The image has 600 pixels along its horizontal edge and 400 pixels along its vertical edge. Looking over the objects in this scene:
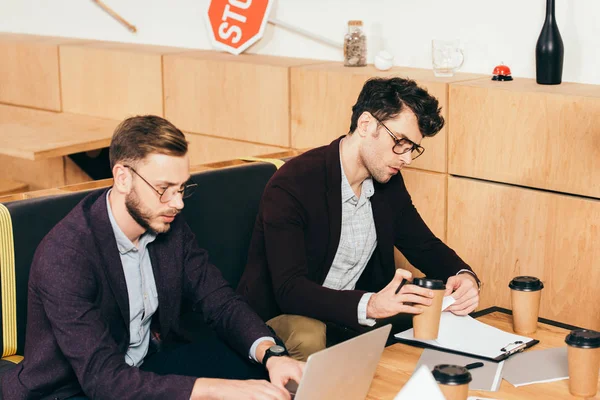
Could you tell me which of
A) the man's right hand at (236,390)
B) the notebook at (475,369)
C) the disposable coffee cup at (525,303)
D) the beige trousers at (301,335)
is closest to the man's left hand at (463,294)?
the disposable coffee cup at (525,303)

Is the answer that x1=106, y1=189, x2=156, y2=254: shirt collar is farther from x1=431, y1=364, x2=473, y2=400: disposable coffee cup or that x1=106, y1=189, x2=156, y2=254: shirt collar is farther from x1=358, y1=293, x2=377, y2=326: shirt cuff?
x1=431, y1=364, x2=473, y2=400: disposable coffee cup

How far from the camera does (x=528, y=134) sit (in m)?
2.78

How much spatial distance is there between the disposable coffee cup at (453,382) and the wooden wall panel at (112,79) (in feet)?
8.93

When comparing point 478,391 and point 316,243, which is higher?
point 316,243

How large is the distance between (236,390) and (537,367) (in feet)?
2.13

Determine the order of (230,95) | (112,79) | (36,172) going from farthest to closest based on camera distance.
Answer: (36,172)
(112,79)
(230,95)

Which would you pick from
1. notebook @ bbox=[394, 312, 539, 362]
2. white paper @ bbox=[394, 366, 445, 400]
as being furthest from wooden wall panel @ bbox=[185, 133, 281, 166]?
white paper @ bbox=[394, 366, 445, 400]

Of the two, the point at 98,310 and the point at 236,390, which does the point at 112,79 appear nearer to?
the point at 98,310

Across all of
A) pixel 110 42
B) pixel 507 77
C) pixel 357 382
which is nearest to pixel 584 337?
pixel 357 382

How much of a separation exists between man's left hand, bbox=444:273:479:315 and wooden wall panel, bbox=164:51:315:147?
4.59 ft

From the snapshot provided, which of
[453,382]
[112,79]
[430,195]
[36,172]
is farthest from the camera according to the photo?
[36,172]

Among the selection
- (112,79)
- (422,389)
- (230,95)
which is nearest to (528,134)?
(230,95)

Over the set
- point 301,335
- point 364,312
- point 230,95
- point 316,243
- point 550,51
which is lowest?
point 301,335

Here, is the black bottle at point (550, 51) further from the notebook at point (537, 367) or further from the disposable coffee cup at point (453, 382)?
the disposable coffee cup at point (453, 382)
